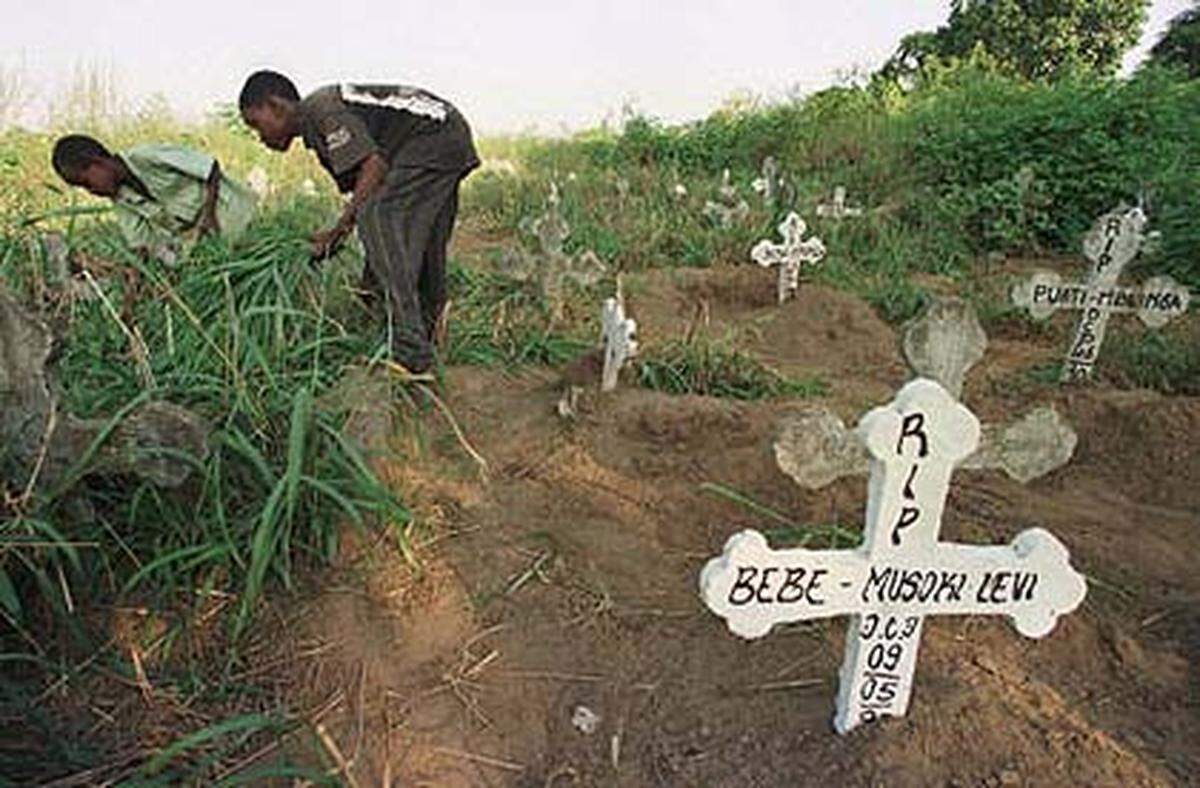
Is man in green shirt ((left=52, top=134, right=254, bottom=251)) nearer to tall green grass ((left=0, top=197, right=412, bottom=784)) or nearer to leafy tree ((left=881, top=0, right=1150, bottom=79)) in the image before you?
tall green grass ((left=0, top=197, right=412, bottom=784))

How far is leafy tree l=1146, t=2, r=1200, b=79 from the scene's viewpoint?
53.7ft

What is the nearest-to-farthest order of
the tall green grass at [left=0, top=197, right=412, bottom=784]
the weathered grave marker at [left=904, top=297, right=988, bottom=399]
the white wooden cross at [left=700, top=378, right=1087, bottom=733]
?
the white wooden cross at [left=700, top=378, right=1087, bottom=733] → the weathered grave marker at [left=904, top=297, right=988, bottom=399] → the tall green grass at [left=0, top=197, right=412, bottom=784]

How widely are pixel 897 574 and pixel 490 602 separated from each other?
0.84 m

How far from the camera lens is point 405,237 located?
3.23 m

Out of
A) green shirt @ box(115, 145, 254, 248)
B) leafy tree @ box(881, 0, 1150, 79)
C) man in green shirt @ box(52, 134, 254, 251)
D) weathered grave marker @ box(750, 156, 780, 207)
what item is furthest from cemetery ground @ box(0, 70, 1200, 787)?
leafy tree @ box(881, 0, 1150, 79)

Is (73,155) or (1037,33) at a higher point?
(1037,33)

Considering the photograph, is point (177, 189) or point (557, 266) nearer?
point (557, 266)

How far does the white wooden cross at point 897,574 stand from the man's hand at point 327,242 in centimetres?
Answer: 202

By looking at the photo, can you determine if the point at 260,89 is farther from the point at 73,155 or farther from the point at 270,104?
the point at 73,155

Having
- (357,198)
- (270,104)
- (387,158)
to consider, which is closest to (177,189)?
(270,104)

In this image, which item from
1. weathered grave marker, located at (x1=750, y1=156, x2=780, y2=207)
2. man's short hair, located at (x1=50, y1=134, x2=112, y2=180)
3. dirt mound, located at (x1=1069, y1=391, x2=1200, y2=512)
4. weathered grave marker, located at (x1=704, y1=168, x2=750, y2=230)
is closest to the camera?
dirt mound, located at (x1=1069, y1=391, x2=1200, y2=512)

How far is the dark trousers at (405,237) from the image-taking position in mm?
3086

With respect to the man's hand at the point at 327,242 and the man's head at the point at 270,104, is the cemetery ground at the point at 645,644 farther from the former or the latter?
the man's head at the point at 270,104

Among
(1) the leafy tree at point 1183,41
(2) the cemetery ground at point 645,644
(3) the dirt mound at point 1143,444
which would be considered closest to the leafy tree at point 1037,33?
(1) the leafy tree at point 1183,41
